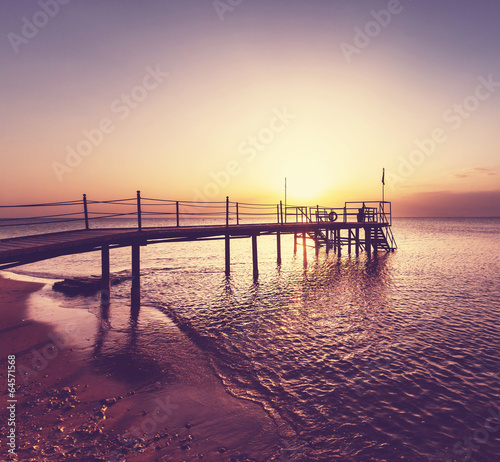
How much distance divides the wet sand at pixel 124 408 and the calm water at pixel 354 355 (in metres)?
0.42

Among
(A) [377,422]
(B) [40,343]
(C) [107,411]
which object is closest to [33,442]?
(C) [107,411]

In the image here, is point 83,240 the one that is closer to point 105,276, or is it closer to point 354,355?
point 105,276

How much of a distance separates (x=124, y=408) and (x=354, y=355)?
6.45m

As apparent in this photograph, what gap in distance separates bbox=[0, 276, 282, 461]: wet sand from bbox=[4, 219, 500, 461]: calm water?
0.42 meters

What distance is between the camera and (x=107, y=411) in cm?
588

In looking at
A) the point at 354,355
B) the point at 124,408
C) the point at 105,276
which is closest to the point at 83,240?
the point at 105,276

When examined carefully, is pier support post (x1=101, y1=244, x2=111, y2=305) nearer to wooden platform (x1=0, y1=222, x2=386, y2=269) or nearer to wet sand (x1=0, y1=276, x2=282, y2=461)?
wooden platform (x1=0, y1=222, x2=386, y2=269)

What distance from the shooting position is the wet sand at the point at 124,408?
16.1ft

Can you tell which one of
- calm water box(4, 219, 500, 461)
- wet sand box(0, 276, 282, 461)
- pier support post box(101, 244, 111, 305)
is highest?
pier support post box(101, 244, 111, 305)

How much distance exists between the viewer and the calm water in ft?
18.2

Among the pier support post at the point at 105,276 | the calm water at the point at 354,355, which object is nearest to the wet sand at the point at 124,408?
the calm water at the point at 354,355

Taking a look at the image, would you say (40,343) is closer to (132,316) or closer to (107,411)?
(132,316)

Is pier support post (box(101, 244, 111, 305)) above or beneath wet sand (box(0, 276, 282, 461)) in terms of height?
above

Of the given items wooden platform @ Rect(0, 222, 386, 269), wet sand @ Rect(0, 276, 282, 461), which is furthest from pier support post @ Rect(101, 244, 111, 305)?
wet sand @ Rect(0, 276, 282, 461)
